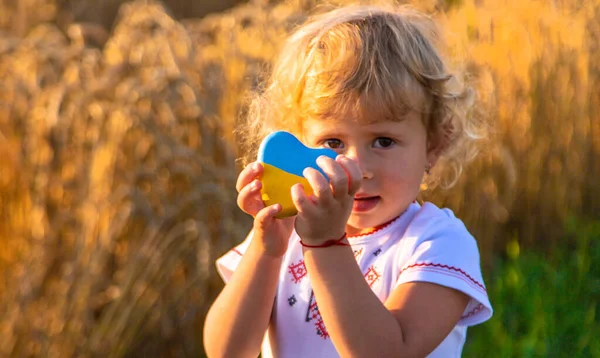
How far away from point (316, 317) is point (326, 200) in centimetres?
37

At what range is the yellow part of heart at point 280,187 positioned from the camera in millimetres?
1660

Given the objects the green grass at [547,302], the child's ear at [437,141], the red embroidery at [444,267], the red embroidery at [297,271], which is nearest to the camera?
the red embroidery at [444,267]

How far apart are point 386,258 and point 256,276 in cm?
27

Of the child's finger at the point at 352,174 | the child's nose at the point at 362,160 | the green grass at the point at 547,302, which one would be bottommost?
the green grass at the point at 547,302

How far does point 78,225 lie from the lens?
3.22 metres

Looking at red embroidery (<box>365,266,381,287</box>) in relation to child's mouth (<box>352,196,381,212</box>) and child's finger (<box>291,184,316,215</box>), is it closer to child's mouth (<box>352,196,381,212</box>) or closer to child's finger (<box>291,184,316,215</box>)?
child's mouth (<box>352,196,381,212</box>)

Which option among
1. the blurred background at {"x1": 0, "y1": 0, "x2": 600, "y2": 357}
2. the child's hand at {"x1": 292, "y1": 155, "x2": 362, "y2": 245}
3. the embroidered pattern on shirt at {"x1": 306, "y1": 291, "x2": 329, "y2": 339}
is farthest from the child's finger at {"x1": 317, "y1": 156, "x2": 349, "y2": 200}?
the blurred background at {"x1": 0, "y1": 0, "x2": 600, "y2": 357}

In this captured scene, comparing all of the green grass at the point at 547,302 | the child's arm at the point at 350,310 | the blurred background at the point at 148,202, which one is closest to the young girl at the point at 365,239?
the child's arm at the point at 350,310

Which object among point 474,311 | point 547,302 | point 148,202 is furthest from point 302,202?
point 547,302

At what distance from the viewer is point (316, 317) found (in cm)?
185

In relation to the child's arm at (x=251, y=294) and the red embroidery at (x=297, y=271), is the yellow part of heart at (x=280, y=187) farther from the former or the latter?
the red embroidery at (x=297, y=271)

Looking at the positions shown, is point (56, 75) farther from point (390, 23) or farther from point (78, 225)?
point (390, 23)

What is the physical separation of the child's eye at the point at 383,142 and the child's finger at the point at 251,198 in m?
0.27

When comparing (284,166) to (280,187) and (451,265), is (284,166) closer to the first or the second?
(280,187)
